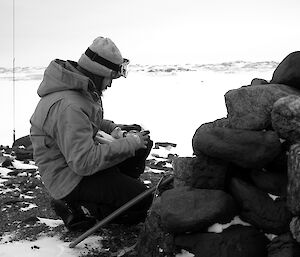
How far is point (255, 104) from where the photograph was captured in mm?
3414

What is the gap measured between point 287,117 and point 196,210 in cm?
93

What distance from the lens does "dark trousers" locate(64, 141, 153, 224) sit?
3992 mm

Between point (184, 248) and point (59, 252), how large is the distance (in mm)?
1120

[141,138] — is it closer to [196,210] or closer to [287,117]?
[196,210]

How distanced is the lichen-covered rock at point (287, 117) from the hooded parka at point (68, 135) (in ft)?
4.30

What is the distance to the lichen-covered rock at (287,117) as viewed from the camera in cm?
310

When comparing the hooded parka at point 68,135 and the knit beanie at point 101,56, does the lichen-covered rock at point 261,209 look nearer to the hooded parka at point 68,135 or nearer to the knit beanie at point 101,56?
the hooded parka at point 68,135

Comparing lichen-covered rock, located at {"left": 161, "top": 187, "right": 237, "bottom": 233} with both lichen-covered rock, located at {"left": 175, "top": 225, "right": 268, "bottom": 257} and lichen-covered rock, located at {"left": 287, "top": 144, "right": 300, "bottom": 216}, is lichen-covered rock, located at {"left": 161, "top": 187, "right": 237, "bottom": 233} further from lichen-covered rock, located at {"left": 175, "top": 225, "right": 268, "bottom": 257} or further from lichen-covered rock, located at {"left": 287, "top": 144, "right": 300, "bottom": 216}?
lichen-covered rock, located at {"left": 287, "top": 144, "right": 300, "bottom": 216}

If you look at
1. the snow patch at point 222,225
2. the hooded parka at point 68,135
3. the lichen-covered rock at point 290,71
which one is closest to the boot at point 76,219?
the hooded parka at point 68,135

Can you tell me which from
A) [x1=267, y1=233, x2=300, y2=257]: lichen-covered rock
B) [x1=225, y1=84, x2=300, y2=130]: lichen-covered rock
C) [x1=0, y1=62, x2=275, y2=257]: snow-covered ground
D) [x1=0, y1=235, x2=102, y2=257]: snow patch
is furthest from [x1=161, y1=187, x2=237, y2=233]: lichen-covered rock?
[x1=0, y1=235, x2=102, y2=257]: snow patch

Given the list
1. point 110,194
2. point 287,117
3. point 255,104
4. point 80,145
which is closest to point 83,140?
point 80,145

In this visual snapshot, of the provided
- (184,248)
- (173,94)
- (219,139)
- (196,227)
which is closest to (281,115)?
(219,139)

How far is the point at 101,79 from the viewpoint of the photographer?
162 inches

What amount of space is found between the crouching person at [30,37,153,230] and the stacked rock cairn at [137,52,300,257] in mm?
598
